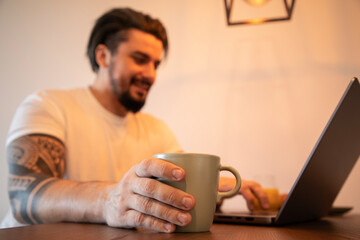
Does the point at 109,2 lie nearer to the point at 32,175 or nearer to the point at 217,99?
the point at 217,99

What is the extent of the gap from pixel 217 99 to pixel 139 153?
693 millimetres

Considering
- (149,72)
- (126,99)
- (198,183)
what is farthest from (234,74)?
(198,183)

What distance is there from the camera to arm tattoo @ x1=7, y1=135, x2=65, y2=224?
74 centimetres

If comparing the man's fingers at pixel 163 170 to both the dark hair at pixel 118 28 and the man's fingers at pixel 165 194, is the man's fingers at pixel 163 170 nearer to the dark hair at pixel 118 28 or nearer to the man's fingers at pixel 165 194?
the man's fingers at pixel 165 194

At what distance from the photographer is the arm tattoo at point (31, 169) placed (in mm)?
744

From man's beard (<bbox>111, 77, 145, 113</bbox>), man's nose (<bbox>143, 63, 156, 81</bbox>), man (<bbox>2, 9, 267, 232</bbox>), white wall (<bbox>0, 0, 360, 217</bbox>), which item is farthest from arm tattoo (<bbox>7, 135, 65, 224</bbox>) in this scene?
white wall (<bbox>0, 0, 360, 217</bbox>)

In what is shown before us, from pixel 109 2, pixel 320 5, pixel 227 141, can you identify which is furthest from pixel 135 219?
pixel 109 2

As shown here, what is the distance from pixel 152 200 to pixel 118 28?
48.8 inches

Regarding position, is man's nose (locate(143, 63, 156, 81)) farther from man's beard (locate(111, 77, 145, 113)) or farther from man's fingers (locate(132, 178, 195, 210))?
man's fingers (locate(132, 178, 195, 210))

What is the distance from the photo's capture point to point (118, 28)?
4.97ft

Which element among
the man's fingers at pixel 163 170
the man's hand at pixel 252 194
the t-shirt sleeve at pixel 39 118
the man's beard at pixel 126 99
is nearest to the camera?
the man's fingers at pixel 163 170

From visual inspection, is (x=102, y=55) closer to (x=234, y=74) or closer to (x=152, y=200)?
(x=234, y=74)

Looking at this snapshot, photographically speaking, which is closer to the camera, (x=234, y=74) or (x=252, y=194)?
(x=252, y=194)

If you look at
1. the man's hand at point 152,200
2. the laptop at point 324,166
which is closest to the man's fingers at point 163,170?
the man's hand at point 152,200
